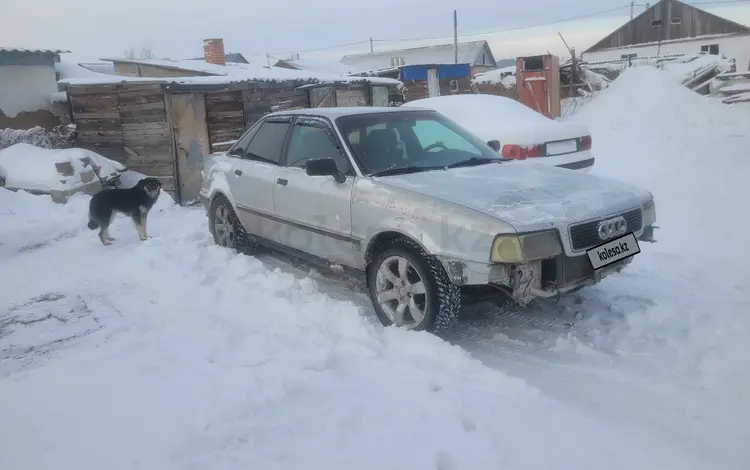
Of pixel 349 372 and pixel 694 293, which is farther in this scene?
pixel 694 293

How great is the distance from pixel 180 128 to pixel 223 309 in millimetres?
7021

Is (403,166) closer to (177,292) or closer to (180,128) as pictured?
(177,292)

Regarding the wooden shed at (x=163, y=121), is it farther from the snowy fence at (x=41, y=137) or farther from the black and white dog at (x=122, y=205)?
the black and white dog at (x=122, y=205)

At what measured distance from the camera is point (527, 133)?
24.5ft

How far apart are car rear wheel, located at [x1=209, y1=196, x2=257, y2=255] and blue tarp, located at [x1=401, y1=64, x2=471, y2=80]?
19508 mm

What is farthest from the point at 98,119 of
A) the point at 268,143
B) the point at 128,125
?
the point at 268,143

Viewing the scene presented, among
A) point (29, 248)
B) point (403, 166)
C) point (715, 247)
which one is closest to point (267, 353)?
point (403, 166)

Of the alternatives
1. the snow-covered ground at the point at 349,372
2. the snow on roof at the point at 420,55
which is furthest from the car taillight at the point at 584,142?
the snow on roof at the point at 420,55

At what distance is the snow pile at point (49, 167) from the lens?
944 centimetres

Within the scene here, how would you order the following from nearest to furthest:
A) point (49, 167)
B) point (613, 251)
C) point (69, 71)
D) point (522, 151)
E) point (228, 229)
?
1. point (613, 251)
2. point (228, 229)
3. point (522, 151)
4. point (49, 167)
5. point (69, 71)

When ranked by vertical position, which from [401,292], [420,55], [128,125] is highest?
[420,55]

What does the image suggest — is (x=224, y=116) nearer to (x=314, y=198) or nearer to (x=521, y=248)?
(x=314, y=198)

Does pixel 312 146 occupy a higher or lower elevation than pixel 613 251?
higher

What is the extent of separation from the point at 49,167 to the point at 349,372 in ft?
27.2
